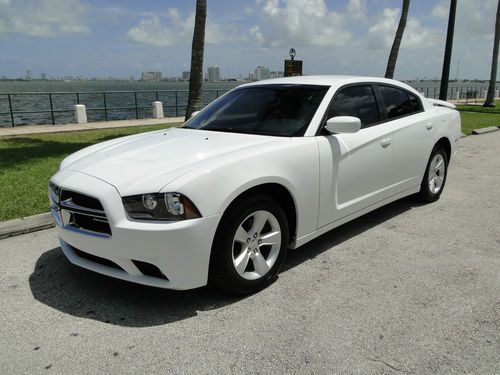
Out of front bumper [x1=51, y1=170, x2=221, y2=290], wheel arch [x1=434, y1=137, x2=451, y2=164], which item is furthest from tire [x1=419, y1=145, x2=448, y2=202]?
front bumper [x1=51, y1=170, x2=221, y2=290]

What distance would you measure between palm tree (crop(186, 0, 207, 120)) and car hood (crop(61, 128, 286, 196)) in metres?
6.76

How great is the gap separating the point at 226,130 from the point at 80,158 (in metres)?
1.29

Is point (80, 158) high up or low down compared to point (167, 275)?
up

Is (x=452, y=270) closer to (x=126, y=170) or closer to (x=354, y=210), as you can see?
(x=354, y=210)

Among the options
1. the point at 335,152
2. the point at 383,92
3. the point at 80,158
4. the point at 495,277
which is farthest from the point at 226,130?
the point at 495,277

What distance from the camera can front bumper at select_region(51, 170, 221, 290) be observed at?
9.50ft

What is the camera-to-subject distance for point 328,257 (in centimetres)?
414

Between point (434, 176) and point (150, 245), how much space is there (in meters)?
4.23

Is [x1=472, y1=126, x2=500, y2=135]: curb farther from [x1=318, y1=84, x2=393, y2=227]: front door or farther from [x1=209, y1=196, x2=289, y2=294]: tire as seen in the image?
[x1=209, y1=196, x2=289, y2=294]: tire

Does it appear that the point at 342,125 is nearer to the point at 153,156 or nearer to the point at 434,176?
the point at 153,156

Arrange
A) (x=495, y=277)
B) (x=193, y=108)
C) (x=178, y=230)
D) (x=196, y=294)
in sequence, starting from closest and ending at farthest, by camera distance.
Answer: (x=178, y=230) → (x=196, y=294) → (x=495, y=277) → (x=193, y=108)

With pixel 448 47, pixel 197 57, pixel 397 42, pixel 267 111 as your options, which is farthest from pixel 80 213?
pixel 397 42

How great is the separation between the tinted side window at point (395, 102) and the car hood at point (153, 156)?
5.68 ft

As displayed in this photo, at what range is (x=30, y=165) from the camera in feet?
24.8
